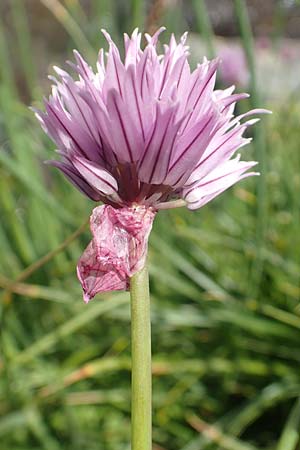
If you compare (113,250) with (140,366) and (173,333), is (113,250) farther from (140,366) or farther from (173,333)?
(173,333)

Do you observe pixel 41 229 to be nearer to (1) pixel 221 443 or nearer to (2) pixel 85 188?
(1) pixel 221 443

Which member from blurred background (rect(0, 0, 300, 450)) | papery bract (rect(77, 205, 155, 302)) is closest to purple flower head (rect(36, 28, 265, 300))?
papery bract (rect(77, 205, 155, 302))

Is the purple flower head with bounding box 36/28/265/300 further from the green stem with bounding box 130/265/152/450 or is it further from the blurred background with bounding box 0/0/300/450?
the blurred background with bounding box 0/0/300/450

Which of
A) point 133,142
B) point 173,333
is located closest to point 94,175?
point 133,142

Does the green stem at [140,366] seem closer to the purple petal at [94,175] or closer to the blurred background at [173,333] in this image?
the purple petal at [94,175]

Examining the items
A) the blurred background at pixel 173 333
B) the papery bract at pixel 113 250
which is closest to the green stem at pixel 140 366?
the papery bract at pixel 113 250

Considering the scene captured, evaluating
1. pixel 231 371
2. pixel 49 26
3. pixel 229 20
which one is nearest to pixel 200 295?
pixel 231 371
